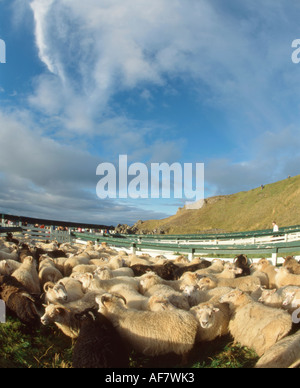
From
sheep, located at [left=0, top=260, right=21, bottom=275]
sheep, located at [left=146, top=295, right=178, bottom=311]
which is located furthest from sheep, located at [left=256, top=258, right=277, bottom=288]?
sheep, located at [left=0, top=260, right=21, bottom=275]

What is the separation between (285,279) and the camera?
8453 mm

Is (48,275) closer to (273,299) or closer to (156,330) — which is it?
(156,330)

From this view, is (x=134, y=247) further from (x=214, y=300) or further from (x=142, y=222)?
(x=142, y=222)

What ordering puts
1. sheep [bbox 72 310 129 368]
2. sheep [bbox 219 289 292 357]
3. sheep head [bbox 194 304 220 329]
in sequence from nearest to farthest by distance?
1. sheep [bbox 72 310 129 368]
2. sheep [bbox 219 289 292 357]
3. sheep head [bbox 194 304 220 329]

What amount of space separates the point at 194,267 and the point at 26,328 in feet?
22.9

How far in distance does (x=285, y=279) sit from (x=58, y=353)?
6.41 metres

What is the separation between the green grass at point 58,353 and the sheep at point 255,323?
186mm

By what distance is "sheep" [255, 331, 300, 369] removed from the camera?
3848 millimetres

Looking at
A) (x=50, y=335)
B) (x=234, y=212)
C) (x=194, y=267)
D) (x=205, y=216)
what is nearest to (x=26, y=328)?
(x=50, y=335)

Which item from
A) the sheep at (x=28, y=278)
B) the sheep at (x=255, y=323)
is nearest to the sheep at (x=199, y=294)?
the sheep at (x=255, y=323)

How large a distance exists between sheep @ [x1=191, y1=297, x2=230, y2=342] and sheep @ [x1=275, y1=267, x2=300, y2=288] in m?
3.30

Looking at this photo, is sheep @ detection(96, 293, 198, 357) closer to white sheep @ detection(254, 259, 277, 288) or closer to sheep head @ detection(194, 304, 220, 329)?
sheep head @ detection(194, 304, 220, 329)

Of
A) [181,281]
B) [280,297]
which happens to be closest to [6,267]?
[181,281]
